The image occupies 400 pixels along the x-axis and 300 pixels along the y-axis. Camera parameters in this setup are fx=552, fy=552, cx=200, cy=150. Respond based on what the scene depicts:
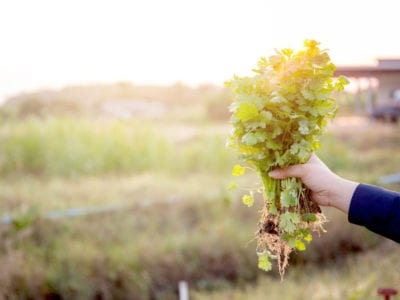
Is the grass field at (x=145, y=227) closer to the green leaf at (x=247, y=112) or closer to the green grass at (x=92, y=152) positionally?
the green grass at (x=92, y=152)

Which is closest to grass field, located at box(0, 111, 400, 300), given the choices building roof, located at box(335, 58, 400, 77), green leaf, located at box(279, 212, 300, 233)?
building roof, located at box(335, 58, 400, 77)

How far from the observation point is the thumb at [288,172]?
1.97 m

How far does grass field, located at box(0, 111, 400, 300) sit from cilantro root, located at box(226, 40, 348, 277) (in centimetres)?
266

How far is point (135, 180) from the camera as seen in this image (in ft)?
28.2

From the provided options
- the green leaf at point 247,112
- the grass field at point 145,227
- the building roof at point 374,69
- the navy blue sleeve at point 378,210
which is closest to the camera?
the navy blue sleeve at point 378,210

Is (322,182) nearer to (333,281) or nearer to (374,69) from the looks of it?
(374,69)

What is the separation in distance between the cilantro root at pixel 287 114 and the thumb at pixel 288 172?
27 mm

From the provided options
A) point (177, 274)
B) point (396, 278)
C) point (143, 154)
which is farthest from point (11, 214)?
point (396, 278)

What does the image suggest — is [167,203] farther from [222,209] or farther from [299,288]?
[299,288]

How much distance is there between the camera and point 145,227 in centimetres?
724

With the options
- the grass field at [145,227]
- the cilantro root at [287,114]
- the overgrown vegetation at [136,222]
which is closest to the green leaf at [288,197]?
the cilantro root at [287,114]

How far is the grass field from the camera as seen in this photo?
20.1ft

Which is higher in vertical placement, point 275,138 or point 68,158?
point 275,138

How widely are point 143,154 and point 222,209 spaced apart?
108 inches
